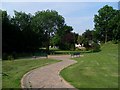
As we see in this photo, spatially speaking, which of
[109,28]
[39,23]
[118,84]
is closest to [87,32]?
[39,23]

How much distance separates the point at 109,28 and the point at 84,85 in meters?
76.2

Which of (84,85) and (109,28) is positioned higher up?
(109,28)

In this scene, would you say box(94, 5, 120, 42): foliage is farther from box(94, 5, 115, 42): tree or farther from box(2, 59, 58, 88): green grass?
box(2, 59, 58, 88): green grass

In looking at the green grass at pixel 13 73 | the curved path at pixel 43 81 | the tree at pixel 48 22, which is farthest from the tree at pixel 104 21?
the curved path at pixel 43 81

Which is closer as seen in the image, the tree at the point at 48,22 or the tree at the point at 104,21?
the tree at the point at 104,21

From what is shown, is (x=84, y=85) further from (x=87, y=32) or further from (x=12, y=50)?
(x=87, y=32)

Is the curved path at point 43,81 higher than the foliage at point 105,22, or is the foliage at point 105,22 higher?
the foliage at point 105,22

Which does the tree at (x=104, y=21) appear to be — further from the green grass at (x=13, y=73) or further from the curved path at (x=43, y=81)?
the curved path at (x=43, y=81)

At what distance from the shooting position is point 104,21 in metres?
93.3

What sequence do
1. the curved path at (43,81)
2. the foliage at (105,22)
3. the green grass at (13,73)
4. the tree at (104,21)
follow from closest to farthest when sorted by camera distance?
the curved path at (43,81), the green grass at (13,73), the foliage at (105,22), the tree at (104,21)

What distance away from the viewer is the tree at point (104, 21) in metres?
92.6

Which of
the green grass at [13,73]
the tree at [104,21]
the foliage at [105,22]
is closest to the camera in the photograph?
the green grass at [13,73]

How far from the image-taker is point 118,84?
15500mm

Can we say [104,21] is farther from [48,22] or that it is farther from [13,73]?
[13,73]
